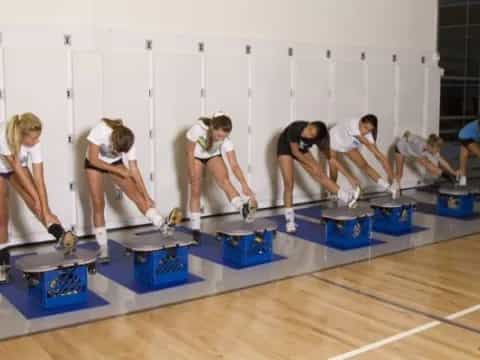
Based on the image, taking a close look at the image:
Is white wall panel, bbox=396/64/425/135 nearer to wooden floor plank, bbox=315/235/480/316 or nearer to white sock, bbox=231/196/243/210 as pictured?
wooden floor plank, bbox=315/235/480/316

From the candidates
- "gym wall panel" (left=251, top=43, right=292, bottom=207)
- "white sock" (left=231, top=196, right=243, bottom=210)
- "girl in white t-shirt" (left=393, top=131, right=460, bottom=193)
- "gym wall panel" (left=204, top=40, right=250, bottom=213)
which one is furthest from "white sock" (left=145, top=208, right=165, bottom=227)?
"girl in white t-shirt" (left=393, top=131, right=460, bottom=193)

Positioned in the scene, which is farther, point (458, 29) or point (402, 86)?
point (458, 29)

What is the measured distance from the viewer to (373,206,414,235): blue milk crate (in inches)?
226

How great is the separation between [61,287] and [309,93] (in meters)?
4.23

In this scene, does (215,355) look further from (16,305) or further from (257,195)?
(257,195)

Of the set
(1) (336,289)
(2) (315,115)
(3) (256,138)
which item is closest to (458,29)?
(2) (315,115)

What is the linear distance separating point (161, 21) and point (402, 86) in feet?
12.0

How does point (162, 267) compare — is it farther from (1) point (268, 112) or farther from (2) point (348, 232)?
(1) point (268, 112)

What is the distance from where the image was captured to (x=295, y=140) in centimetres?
570

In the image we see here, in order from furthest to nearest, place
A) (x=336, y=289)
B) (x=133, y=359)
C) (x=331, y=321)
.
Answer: (x=336, y=289) → (x=331, y=321) → (x=133, y=359)

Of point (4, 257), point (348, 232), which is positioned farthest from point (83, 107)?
point (348, 232)

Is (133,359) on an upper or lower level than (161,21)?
lower

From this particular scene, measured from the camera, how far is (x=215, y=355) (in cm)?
304

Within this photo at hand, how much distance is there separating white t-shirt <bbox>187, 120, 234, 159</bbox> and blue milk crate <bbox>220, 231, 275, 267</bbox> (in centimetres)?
90
